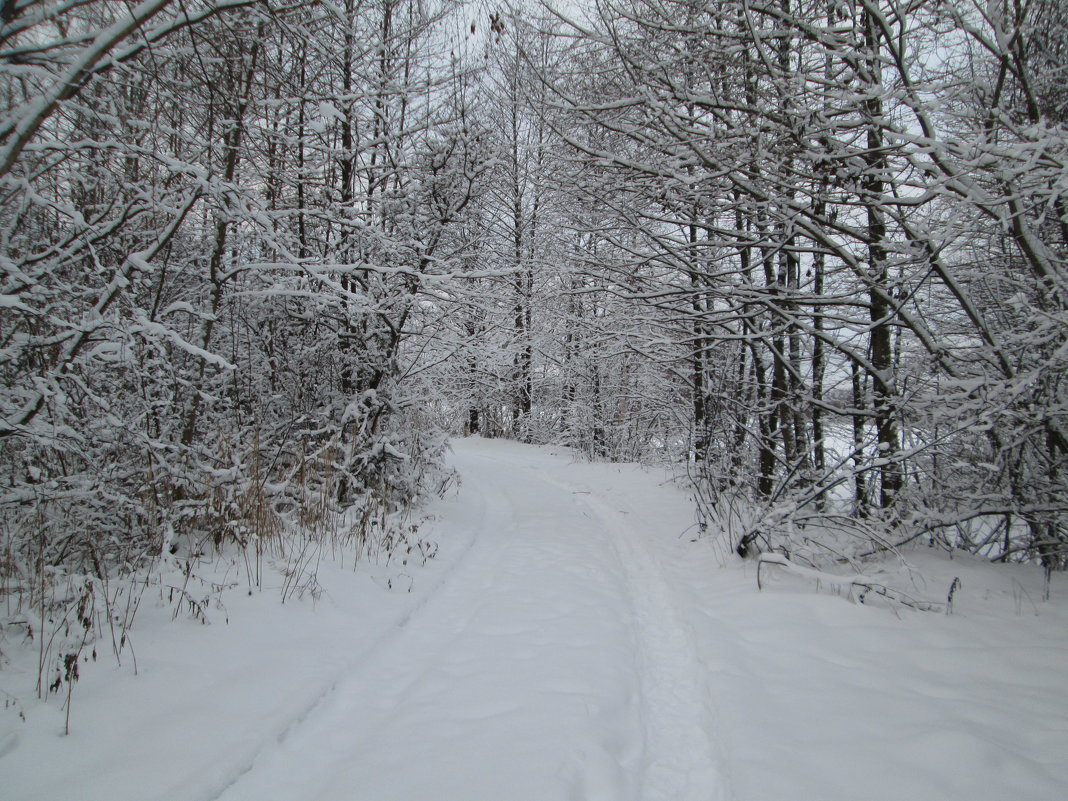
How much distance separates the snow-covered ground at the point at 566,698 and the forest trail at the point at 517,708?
14 mm

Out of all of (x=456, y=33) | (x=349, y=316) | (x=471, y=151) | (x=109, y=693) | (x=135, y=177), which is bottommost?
(x=109, y=693)

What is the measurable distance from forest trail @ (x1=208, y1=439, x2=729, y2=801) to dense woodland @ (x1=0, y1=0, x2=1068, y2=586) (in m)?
1.89

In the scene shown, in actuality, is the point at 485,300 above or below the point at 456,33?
below

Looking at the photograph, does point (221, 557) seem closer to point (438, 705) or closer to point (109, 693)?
point (109, 693)

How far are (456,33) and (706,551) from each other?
8.25m

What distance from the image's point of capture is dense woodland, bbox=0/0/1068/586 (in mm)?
3580

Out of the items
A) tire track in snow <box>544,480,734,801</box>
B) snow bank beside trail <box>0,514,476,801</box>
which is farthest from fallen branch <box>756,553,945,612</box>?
snow bank beside trail <box>0,514,476,801</box>

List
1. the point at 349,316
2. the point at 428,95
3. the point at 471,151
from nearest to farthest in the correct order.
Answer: the point at 349,316 < the point at 471,151 < the point at 428,95

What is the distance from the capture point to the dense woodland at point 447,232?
141 inches

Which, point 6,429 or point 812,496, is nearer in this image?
point 6,429

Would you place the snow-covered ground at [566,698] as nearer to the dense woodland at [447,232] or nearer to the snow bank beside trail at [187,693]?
the snow bank beside trail at [187,693]

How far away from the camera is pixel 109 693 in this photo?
2.43 meters

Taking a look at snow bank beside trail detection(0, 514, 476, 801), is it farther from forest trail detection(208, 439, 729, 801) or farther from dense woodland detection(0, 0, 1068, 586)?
dense woodland detection(0, 0, 1068, 586)

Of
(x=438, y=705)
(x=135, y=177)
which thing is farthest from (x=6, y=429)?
(x=438, y=705)
